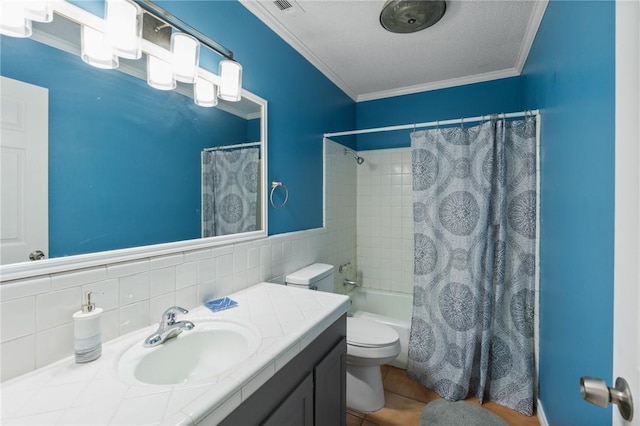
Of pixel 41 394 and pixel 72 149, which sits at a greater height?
pixel 72 149

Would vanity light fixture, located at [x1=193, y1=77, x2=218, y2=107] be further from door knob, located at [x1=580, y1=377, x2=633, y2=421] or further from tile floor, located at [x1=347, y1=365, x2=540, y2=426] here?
tile floor, located at [x1=347, y1=365, x2=540, y2=426]

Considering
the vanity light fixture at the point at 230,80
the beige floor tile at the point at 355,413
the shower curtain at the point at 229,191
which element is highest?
the vanity light fixture at the point at 230,80

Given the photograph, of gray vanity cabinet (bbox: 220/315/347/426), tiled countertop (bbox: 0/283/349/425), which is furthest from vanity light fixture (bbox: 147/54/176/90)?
gray vanity cabinet (bbox: 220/315/347/426)

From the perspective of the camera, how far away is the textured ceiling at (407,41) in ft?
5.46

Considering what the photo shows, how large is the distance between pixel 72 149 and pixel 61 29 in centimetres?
37

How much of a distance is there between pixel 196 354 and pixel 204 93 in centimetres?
112

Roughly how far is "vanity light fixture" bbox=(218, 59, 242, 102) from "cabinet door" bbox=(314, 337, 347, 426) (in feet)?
4.24

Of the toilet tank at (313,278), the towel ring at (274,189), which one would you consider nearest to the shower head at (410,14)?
the towel ring at (274,189)

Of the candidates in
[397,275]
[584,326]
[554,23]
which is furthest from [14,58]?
[397,275]

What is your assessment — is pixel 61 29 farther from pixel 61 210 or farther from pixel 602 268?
pixel 602 268

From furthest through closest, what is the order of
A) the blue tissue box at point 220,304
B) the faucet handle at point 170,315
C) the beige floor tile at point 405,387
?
the beige floor tile at point 405,387
the blue tissue box at point 220,304
the faucet handle at point 170,315

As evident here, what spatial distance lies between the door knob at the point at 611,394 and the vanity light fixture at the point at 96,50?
Answer: 1511mm

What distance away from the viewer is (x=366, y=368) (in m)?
1.79

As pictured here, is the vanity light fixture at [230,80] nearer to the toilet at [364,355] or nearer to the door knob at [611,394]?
the toilet at [364,355]
